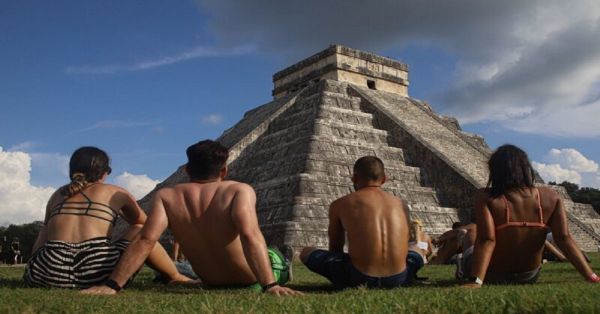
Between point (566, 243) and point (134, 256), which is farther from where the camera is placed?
point (566, 243)

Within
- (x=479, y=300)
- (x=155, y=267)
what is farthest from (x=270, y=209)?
(x=479, y=300)

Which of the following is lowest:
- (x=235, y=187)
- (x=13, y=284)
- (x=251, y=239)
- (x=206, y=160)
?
(x=13, y=284)

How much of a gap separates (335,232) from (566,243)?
6.30 ft

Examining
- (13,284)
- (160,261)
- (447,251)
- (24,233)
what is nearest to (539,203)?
(160,261)

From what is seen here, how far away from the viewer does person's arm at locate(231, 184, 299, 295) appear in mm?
4156

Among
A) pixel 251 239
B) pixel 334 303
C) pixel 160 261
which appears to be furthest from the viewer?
pixel 160 261

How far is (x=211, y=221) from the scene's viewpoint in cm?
457

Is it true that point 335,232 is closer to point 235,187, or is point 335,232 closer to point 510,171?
point 235,187

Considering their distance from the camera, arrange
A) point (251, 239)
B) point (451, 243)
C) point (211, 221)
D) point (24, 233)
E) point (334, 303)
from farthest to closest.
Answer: point (24, 233) < point (451, 243) < point (211, 221) < point (251, 239) < point (334, 303)

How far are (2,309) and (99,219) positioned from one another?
157cm

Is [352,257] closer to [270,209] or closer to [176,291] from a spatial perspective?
[176,291]

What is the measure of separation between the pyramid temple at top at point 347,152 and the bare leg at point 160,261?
305 inches

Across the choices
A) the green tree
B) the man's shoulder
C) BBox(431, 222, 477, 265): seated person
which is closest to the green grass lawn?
the man's shoulder

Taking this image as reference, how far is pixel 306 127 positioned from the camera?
61.4ft
